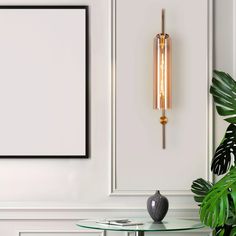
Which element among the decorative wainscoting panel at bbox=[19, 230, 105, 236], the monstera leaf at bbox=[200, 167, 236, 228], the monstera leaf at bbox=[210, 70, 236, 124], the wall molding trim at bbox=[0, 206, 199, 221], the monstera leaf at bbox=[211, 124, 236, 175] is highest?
the monstera leaf at bbox=[210, 70, 236, 124]

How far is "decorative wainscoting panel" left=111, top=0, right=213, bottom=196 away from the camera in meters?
4.19

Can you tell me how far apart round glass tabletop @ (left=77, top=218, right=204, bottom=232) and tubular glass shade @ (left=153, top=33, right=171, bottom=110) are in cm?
69

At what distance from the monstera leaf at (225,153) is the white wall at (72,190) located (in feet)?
0.70

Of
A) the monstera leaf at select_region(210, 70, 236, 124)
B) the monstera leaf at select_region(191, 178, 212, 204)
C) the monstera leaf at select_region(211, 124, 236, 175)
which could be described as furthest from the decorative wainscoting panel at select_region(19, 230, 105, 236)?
the monstera leaf at select_region(210, 70, 236, 124)

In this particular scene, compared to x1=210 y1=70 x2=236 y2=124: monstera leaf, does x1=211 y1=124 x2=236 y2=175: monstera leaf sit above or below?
below

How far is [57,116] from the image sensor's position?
418 cm

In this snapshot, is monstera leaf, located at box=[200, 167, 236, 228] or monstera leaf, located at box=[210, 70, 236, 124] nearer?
monstera leaf, located at box=[200, 167, 236, 228]

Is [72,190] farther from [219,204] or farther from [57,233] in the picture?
[219,204]

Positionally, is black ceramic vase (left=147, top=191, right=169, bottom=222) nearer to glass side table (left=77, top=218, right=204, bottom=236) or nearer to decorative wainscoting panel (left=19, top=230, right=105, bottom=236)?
glass side table (left=77, top=218, right=204, bottom=236)

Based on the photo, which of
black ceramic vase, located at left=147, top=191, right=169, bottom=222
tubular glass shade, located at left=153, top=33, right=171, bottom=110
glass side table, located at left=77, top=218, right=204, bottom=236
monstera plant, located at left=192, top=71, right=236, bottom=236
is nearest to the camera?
glass side table, located at left=77, top=218, right=204, bottom=236

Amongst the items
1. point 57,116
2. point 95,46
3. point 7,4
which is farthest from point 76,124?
point 7,4

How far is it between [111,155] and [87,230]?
0.48 metres

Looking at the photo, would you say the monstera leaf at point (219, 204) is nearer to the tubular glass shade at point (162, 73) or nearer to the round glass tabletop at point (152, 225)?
the round glass tabletop at point (152, 225)

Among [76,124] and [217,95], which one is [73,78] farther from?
[217,95]
